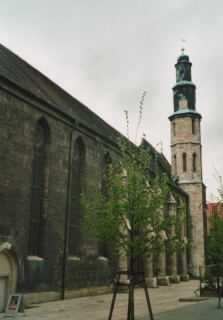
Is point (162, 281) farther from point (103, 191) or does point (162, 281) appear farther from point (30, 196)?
point (30, 196)

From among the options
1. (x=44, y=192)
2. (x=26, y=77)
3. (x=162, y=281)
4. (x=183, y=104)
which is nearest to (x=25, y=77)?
(x=26, y=77)

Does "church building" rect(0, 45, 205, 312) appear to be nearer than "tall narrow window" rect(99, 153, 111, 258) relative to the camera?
Yes

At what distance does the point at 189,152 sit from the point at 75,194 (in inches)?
1109

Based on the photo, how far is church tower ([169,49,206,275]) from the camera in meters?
46.7

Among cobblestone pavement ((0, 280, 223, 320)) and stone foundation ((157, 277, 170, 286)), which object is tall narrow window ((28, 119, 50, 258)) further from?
stone foundation ((157, 277, 170, 286))

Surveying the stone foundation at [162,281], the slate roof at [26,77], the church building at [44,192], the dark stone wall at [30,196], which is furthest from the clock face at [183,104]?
the dark stone wall at [30,196]

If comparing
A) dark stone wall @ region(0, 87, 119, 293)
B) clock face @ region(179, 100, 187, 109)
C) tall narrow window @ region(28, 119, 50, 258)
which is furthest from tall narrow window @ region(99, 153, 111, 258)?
clock face @ region(179, 100, 187, 109)

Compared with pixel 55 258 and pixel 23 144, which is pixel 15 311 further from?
pixel 23 144

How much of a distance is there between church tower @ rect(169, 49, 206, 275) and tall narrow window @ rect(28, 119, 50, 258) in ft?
99.8

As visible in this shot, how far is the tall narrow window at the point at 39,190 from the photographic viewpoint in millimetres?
17984

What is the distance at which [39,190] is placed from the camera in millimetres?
18594

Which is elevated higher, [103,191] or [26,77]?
[26,77]

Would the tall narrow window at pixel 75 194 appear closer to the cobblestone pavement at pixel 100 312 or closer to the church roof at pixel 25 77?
the church roof at pixel 25 77

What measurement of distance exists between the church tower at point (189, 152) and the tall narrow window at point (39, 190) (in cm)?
3043
